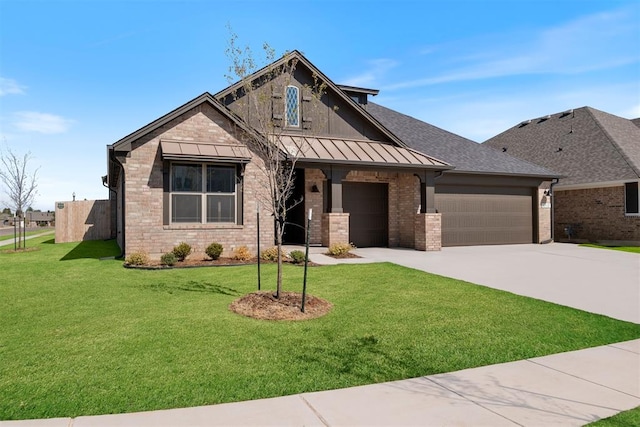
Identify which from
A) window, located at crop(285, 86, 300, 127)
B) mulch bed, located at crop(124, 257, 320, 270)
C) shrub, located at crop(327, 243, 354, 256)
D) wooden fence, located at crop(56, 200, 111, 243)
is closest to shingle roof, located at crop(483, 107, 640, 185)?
shrub, located at crop(327, 243, 354, 256)

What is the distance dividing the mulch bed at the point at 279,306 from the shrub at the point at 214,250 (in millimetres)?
4768

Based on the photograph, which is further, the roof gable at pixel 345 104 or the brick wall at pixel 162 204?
the roof gable at pixel 345 104

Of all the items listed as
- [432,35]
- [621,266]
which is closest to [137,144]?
[432,35]

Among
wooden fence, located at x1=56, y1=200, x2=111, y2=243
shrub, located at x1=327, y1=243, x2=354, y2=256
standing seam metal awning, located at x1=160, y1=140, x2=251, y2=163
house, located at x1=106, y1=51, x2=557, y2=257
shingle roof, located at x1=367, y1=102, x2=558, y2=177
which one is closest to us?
standing seam metal awning, located at x1=160, y1=140, x2=251, y2=163

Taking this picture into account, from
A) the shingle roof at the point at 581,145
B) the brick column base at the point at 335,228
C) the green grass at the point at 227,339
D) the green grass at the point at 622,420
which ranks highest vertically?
the shingle roof at the point at 581,145

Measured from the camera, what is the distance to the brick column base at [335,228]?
47.1 feet

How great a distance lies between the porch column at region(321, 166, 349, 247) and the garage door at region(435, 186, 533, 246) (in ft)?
17.8

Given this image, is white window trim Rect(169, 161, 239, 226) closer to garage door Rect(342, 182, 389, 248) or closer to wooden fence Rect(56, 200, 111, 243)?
garage door Rect(342, 182, 389, 248)

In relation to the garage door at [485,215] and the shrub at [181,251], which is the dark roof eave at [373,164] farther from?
the shrub at [181,251]

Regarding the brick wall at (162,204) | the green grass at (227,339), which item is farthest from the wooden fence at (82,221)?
the green grass at (227,339)

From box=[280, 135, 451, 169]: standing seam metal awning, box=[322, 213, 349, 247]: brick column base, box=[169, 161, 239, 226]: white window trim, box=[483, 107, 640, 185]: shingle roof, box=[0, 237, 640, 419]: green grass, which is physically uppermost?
box=[483, 107, 640, 185]: shingle roof

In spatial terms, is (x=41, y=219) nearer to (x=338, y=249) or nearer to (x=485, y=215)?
(x=338, y=249)

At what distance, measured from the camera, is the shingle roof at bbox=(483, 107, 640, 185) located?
790 inches

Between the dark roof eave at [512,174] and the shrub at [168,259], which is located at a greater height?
the dark roof eave at [512,174]
